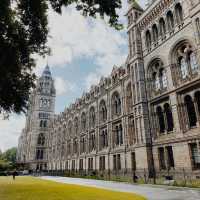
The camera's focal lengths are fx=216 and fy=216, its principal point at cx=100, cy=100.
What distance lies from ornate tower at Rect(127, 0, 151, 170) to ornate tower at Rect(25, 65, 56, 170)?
189 ft

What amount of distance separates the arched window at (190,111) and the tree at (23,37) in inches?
575

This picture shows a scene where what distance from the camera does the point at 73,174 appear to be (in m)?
45.0

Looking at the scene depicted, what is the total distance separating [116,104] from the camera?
126 feet

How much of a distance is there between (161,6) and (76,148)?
39.0 meters

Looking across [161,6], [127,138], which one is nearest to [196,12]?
Answer: [161,6]

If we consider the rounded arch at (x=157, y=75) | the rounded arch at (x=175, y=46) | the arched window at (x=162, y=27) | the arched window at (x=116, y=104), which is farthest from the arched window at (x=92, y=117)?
the rounded arch at (x=175, y=46)

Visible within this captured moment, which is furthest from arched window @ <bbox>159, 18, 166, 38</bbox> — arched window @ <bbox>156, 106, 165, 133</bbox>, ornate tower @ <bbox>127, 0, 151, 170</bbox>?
arched window @ <bbox>156, 106, 165, 133</bbox>

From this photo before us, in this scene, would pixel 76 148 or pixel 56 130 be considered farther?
pixel 56 130

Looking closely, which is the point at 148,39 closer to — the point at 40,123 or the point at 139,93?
the point at 139,93

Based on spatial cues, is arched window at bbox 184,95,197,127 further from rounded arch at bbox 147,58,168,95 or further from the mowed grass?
the mowed grass

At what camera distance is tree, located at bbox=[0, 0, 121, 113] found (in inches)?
354

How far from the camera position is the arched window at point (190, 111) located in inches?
838

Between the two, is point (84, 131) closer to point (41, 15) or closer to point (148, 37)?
point (148, 37)

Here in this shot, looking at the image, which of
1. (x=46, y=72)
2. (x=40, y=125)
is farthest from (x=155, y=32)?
(x=46, y=72)
